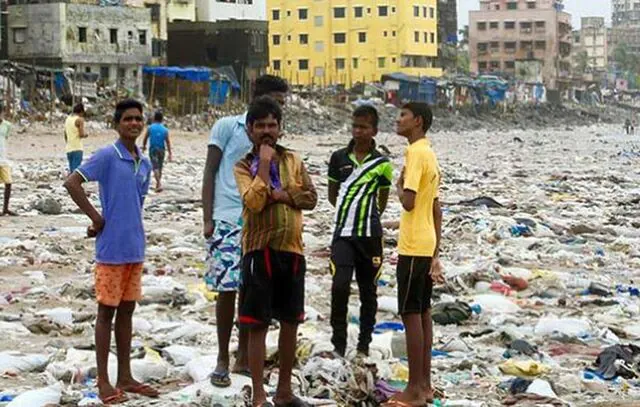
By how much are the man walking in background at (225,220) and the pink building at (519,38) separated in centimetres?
10505

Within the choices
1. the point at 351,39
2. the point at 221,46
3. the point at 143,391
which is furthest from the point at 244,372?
the point at 351,39

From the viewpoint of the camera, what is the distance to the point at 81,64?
50156 millimetres

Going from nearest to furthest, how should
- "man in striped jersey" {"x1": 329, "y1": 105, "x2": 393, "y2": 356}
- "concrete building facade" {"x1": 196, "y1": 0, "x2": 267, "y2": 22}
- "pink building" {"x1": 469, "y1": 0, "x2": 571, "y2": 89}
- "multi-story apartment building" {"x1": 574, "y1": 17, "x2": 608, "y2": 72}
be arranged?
"man in striped jersey" {"x1": 329, "y1": 105, "x2": 393, "y2": 356} < "concrete building facade" {"x1": 196, "y1": 0, "x2": 267, "y2": 22} < "pink building" {"x1": 469, "y1": 0, "x2": 571, "y2": 89} < "multi-story apartment building" {"x1": 574, "y1": 17, "x2": 608, "y2": 72}

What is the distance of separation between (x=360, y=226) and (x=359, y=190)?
0.21 metres

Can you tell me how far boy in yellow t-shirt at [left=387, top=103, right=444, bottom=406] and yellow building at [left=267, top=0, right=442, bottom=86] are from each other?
79.5 m

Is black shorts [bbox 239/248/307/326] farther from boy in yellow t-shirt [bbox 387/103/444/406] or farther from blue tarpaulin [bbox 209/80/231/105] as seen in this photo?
blue tarpaulin [bbox 209/80/231/105]

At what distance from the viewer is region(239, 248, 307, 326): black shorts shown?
5.32 m

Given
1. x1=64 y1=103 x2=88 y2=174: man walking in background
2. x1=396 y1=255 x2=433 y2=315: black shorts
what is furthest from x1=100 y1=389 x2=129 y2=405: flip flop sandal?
x1=64 y1=103 x2=88 y2=174: man walking in background

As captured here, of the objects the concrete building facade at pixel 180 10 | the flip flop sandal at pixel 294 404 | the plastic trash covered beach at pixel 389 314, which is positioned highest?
the concrete building facade at pixel 180 10

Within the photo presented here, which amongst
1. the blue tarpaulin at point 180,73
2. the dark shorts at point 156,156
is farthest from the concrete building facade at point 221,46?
the dark shorts at point 156,156

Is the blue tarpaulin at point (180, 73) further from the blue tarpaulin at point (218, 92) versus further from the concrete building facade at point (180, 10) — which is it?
the concrete building facade at point (180, 10)

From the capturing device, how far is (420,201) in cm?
577

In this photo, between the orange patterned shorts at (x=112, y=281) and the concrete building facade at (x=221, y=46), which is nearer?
the orange patterned shorts at (x=112, y=281)

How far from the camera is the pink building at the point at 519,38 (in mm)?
110500
